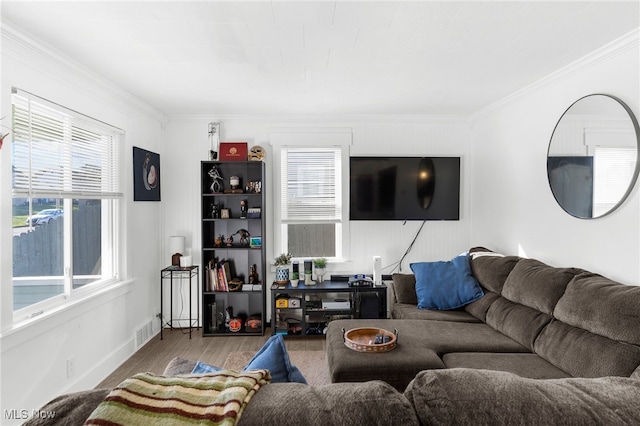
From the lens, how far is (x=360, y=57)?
2584 mm

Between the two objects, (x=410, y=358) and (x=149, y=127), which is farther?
(x=149, y=127)

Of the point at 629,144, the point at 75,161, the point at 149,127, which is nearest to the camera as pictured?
the point at 629,144

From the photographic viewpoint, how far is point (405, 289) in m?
3.60

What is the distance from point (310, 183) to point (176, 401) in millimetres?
3585

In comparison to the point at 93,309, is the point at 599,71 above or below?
above

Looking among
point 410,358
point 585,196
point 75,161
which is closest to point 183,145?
point 75,161

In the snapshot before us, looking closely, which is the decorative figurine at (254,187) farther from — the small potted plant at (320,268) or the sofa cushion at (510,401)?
the sofa cushion at (510,401)

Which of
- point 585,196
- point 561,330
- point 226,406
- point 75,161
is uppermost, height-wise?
point 75,161

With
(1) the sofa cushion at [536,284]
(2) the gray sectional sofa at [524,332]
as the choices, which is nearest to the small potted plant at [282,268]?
(2) the gray sectional sofa at [524,332]

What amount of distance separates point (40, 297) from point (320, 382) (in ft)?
6.97

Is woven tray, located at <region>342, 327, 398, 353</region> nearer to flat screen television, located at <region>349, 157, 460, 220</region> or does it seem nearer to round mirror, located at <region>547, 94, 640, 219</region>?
round mirror, located at <region>547, 94, 640, 219</region>

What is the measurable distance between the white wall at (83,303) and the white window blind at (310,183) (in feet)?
4.83

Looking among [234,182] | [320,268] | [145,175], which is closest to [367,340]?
[320,268]

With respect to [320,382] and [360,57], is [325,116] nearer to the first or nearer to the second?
[360,57]
